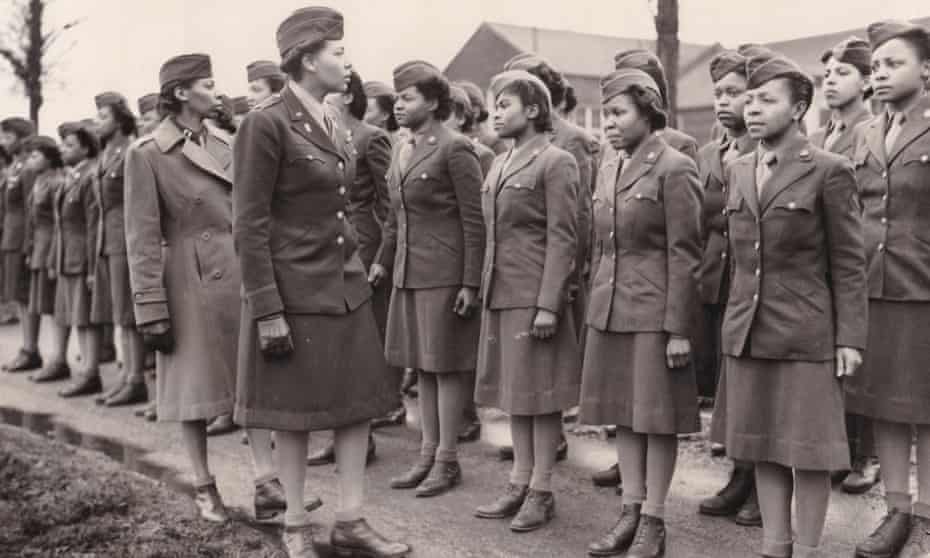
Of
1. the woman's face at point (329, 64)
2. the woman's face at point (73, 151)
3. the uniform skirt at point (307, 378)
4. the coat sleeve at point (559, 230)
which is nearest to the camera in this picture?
the uniform skirt at point (307, 378)

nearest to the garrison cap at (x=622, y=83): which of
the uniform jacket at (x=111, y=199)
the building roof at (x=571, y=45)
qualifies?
the uniform jacket at (x=111, y=199)

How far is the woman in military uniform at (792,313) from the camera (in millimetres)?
4316

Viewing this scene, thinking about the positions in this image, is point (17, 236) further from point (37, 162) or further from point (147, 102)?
point (147, 102)

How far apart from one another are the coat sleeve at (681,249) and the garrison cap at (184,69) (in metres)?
2.72

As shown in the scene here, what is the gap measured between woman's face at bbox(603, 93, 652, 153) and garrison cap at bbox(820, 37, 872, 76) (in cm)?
144

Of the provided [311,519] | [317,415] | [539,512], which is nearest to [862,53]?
[539,512]

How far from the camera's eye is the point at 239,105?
8.95 metres

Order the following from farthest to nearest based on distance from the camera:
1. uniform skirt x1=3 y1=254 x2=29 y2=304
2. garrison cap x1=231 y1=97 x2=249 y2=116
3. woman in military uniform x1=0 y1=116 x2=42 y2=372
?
uniform skirt x1=3 y1=254 x2=29 y2=304, woman in military uniform x1=0 y1=116 x2=42 y2=372, garrison cap x1=231 y1=97 x2=249 y2=116

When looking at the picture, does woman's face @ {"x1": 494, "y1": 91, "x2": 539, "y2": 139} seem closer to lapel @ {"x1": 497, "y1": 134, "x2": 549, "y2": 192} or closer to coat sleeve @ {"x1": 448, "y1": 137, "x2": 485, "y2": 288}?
lapel @ {"x1": 497, "y1": 134, "x2": 549, "y2": 192}

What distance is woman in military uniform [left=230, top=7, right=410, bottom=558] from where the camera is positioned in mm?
4703

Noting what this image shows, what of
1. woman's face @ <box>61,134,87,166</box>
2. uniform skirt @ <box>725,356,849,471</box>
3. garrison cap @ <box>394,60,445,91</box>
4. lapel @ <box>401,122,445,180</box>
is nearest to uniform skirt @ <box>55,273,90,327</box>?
woman's face @ <box>61,134,87,166</box>

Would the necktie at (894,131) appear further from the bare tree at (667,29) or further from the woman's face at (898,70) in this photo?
the bare tree at (667,29)

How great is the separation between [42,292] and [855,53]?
8231 millimetres

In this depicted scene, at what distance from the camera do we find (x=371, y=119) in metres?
8.41
